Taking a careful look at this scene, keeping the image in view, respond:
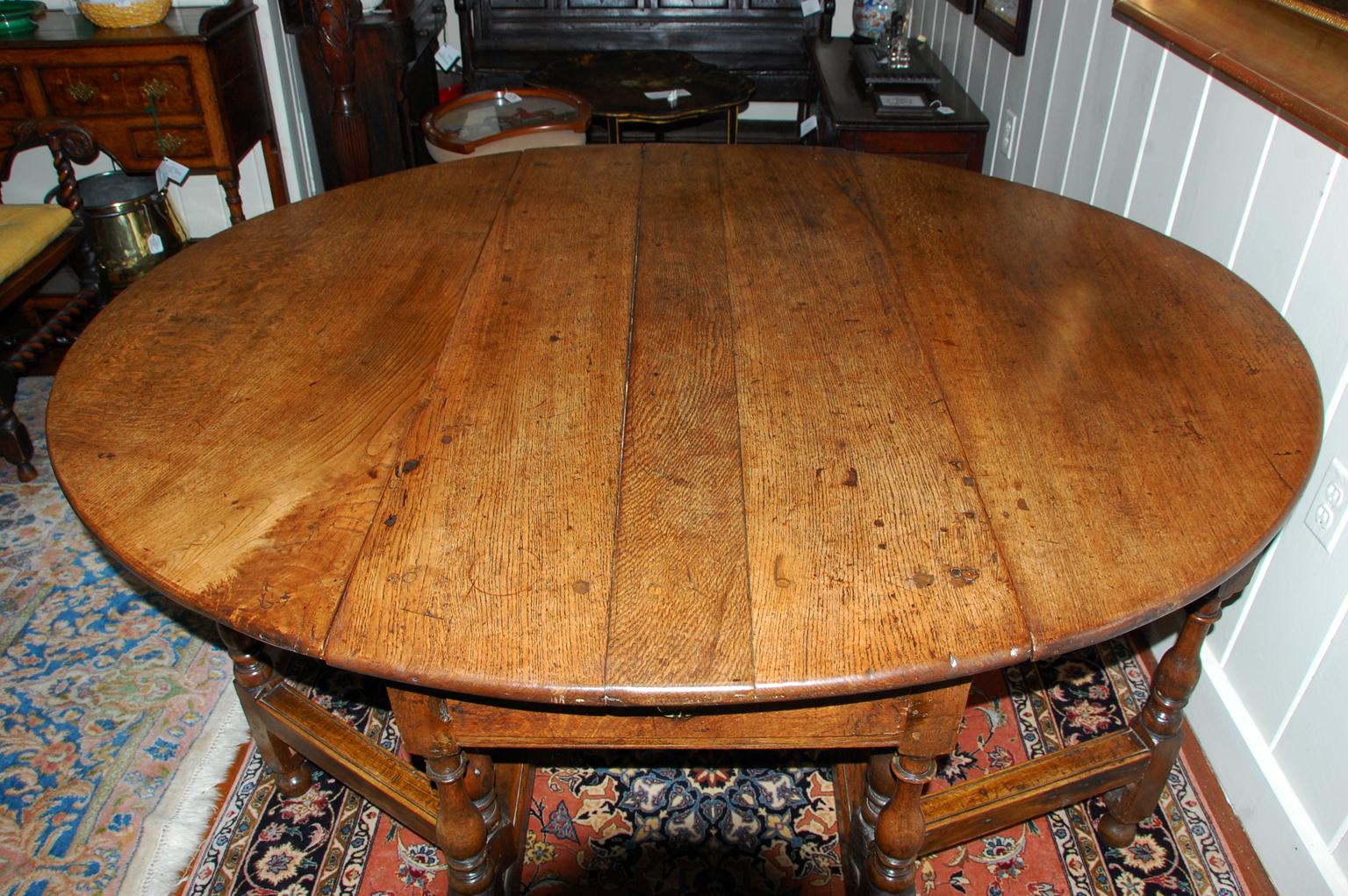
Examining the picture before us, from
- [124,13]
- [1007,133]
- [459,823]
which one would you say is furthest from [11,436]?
[1007,133]

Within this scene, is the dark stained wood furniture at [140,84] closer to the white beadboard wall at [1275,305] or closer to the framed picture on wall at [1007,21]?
the framed picture on wall at [1007,21]

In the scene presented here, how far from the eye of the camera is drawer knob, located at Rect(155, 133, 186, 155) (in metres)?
2.80

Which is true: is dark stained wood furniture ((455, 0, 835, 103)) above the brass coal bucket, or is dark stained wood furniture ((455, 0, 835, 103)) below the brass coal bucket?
above

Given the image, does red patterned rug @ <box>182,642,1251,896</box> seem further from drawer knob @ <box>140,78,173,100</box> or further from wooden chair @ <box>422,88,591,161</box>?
drawer knob @ <box>140,78,173,100</box>

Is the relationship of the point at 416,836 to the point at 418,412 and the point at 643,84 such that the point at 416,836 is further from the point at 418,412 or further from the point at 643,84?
the point at 643,84

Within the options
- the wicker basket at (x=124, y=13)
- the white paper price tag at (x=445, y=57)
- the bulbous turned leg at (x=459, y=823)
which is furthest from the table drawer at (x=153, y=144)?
the bulbous turned leg at (x=459, y=823)

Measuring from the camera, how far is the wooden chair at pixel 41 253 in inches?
90.2

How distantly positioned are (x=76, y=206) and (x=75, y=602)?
119cm

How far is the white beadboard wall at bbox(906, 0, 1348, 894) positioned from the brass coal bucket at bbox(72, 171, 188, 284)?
2674 millimetres

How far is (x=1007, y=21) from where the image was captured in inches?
101

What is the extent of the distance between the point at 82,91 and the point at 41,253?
0.63 metres

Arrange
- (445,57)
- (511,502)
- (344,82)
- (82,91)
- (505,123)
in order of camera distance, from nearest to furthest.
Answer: (511,502), (82,91), (344,82), (505,123), (445,57)

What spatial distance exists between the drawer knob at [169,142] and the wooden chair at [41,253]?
0.17 m

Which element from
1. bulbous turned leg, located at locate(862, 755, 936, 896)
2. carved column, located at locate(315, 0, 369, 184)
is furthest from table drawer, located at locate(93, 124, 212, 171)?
bulbous turned leg, located at locate(862, 755, 936, 896)
